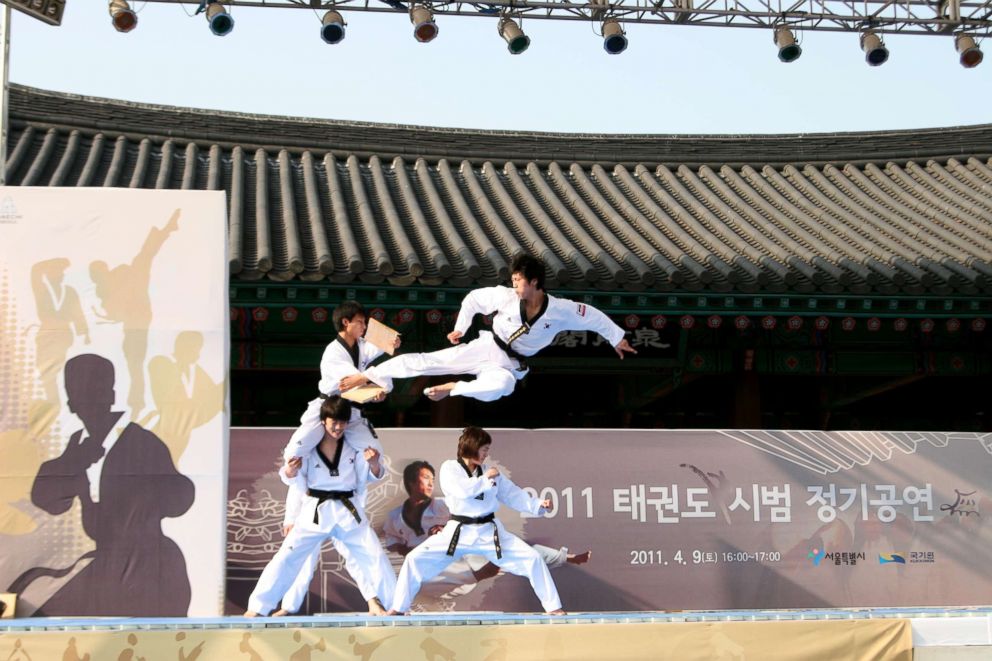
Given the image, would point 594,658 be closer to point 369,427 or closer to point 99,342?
point 369,427

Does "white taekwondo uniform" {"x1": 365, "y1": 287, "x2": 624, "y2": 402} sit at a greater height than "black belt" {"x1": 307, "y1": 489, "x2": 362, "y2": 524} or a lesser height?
greater

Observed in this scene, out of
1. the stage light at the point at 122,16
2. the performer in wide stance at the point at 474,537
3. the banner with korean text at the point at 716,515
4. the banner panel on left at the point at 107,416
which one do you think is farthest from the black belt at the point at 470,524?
the stage light at the point at 122,16

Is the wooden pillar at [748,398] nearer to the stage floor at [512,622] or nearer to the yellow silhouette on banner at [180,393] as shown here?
the stage floor at [512,622]

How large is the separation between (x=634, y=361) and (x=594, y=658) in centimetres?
454

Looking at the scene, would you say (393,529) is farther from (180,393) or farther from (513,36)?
(513,36)

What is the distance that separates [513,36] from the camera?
992cm

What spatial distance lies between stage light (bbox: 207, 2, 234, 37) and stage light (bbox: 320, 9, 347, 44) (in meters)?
0.70

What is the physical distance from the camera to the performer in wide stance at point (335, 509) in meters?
8.05

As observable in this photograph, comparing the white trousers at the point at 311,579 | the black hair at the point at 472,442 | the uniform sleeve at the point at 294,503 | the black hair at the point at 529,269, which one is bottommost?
the white trousers at the point at 311,579

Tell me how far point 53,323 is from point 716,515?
4.74 metres

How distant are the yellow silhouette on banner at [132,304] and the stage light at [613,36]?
4644mm

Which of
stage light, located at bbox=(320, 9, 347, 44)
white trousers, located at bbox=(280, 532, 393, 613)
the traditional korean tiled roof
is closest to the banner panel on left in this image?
white trousers, located at bbox=(280, 532, 393, 613)

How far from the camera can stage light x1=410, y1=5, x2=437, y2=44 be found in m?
9.80

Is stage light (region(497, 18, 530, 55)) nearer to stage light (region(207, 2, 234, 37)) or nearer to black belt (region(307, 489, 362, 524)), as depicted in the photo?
stage light (region(207, 2, 234, 37))
